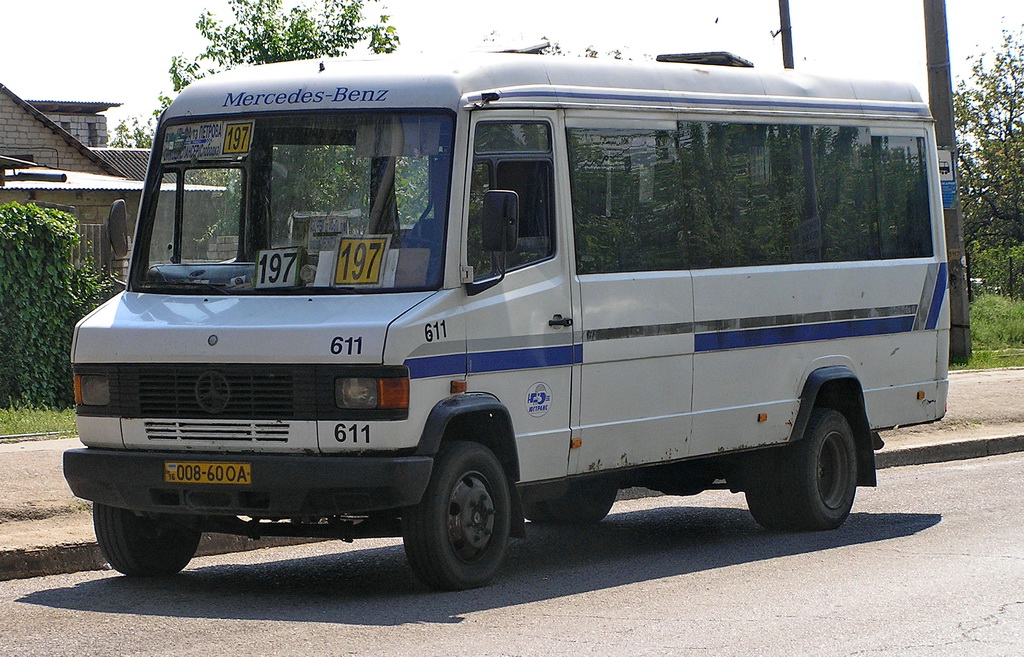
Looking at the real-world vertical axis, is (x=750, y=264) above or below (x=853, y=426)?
above

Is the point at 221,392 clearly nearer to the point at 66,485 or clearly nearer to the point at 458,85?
the point at 458,85

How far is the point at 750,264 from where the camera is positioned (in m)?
10.1

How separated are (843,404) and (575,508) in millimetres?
2011

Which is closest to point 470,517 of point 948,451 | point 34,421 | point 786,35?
point 34,421

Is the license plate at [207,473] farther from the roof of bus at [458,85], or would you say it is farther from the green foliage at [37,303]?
the green foliage at [37,303]

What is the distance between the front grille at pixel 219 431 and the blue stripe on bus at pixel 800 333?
2931 millimetres

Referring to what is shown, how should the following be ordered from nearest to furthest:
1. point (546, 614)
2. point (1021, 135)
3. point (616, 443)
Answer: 1. point (546, 614)
2. point (616, 443)
3. point (1021, 135)

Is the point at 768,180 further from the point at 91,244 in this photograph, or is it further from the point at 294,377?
the point at 91,244

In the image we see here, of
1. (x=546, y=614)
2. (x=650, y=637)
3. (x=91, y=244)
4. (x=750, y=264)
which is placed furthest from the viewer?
(x=91, y=244)

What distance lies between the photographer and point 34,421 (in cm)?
1419

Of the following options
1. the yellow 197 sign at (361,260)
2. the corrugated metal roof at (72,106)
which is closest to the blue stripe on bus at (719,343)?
the yellow 197 sign at (361,260)

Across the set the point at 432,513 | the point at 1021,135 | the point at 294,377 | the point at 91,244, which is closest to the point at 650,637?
the point at 432,513

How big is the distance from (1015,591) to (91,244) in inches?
454

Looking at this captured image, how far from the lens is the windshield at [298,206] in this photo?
8070 millimetres
